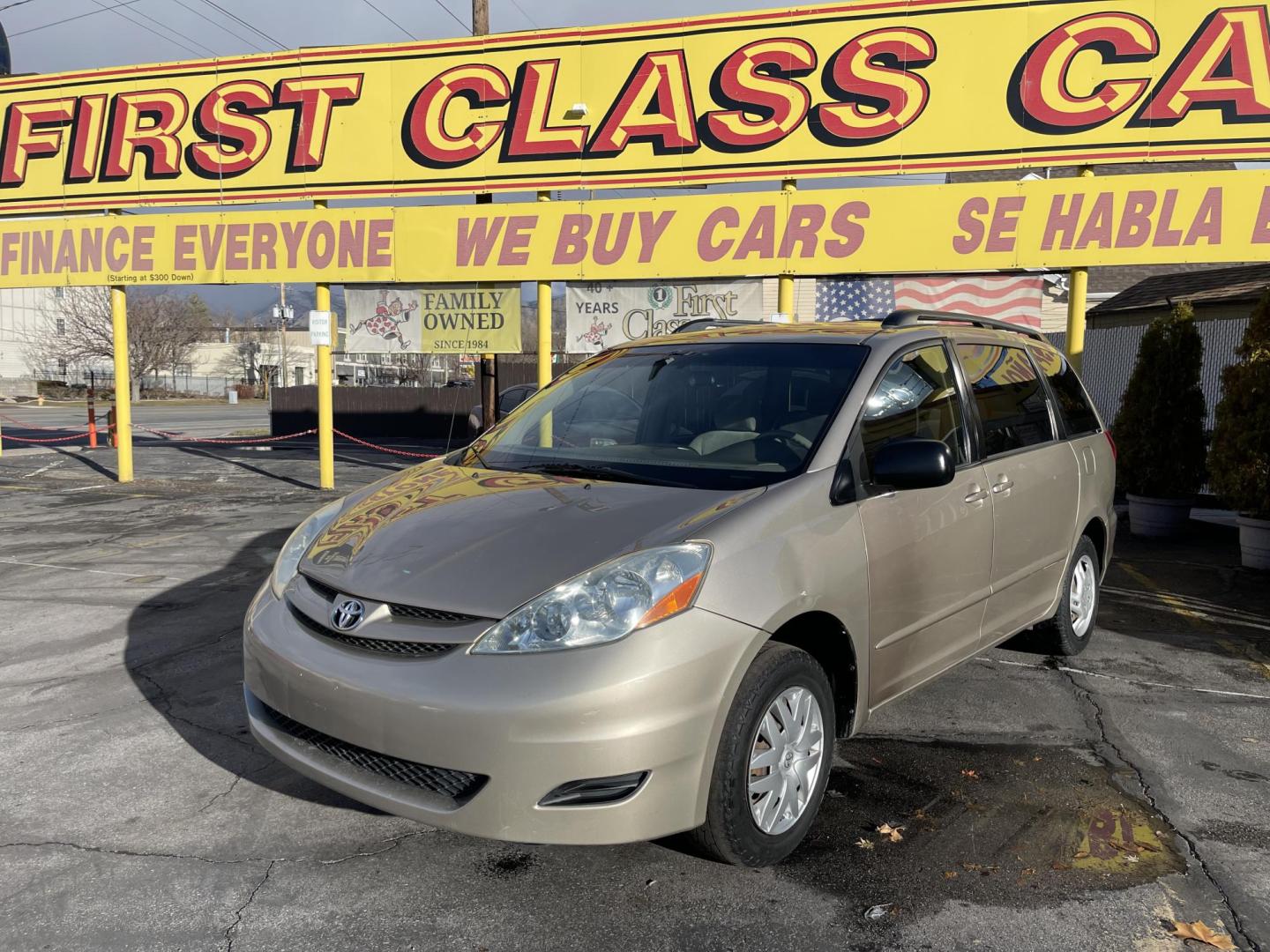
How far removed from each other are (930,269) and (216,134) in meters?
9.78

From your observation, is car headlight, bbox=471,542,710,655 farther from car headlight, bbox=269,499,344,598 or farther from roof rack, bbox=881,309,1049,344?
roof rack, bbox=881,309,1049,344

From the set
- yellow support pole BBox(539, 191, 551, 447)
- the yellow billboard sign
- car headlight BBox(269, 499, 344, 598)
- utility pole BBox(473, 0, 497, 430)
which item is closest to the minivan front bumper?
car headlight BBox(269, 499, 344, 598)

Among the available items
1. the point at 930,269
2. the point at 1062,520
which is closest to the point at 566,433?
the point at 1062,520

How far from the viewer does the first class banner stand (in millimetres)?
10125

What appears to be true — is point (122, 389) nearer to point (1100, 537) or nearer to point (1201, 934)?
point (1100, 537)

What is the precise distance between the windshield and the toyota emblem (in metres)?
1.04

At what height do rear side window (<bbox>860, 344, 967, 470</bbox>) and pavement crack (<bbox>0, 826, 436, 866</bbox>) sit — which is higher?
rear side window (<bbox>860, 344, 967, 470</bbox>)

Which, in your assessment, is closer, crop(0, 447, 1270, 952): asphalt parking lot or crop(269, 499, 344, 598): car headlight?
crop(0, 447, 1270, 952): asphalt parking lot

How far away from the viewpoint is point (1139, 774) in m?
3.95

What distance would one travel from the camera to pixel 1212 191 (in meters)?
9.98

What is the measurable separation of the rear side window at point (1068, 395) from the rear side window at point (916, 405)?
1.24 meters

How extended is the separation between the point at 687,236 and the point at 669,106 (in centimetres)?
153

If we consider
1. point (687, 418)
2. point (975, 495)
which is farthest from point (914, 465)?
point (687, 418)

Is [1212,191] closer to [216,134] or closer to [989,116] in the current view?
[989,116]
